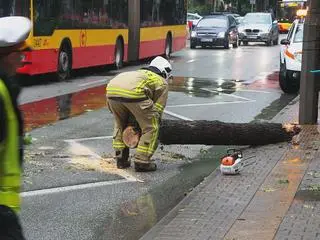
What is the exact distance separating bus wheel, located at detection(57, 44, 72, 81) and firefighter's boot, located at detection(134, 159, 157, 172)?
405 inches

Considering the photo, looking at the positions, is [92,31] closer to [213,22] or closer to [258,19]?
[213,22]

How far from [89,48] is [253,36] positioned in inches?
878

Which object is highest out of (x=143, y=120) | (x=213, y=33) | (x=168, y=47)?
(x=213, y=33)

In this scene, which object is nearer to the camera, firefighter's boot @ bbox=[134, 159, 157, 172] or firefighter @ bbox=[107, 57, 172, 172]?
firefighter @ bbox=[107, 57, 172, 172]

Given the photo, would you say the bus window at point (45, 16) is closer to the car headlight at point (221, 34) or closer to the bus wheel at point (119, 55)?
the bus wheel at point (119, 55)

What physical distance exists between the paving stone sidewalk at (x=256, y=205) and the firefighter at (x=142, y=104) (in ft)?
2.88

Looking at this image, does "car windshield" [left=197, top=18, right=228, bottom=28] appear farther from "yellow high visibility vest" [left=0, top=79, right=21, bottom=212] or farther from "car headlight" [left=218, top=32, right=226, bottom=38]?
"yellow high visibility vest" [left=0, top=79, right=21, bottom=212]

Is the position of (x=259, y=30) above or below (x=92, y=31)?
below


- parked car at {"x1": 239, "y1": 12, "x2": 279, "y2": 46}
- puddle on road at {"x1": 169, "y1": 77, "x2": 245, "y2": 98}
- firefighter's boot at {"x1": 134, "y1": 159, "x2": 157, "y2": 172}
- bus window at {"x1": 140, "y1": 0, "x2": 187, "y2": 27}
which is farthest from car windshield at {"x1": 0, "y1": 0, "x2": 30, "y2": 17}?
parked car at {"x1": 239, "y1": 12, "x2": 279, "y2": 46}

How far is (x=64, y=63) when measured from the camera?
59.8 feet

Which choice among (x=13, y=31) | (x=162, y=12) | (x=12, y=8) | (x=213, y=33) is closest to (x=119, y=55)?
(x=162, y=12)

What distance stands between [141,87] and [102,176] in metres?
1.13

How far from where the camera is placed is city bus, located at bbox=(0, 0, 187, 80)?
1617cm

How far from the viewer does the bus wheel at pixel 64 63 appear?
704 inches
